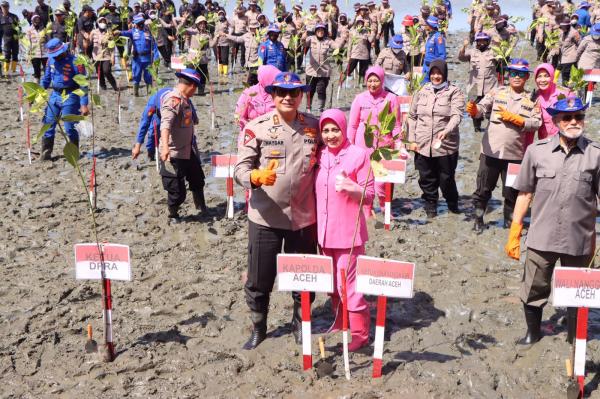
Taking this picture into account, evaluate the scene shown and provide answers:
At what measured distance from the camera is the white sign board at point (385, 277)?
404 cm

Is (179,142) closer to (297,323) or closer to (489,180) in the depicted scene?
(297,323)

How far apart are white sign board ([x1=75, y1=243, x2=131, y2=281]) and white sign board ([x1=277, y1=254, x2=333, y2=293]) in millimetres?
1104

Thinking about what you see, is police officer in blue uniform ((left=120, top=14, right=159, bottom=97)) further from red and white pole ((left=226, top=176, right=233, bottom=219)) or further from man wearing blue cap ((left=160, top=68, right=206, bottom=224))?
red and white pole ((left=226, top=176, right=233, bottom=219))

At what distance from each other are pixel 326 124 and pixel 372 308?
1902 mm

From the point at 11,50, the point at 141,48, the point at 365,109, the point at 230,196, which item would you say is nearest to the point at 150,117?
the point at 230,196

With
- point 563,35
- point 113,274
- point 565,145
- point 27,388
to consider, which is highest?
point 563,35

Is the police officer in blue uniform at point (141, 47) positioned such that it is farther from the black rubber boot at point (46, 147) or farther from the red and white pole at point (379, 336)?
the red and white pole at point (379, 336)

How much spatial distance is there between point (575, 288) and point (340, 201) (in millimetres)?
1585

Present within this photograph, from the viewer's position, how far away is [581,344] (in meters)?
4.04

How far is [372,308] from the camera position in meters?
5.55

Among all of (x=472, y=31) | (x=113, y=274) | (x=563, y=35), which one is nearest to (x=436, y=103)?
(x=113, y=274)

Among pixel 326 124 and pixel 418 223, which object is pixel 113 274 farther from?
pixel 418 223

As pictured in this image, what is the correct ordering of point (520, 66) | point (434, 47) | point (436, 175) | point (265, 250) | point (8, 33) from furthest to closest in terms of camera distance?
point (8, 33) → point (434, 47) → point (436, 175) → point (520, 66) → point (265, 250)

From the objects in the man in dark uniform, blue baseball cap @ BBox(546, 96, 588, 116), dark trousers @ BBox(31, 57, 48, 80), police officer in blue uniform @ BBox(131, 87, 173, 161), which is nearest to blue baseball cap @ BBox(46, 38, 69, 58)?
police officer in blue uniform @ BBox(131, 87, 173, 161)
